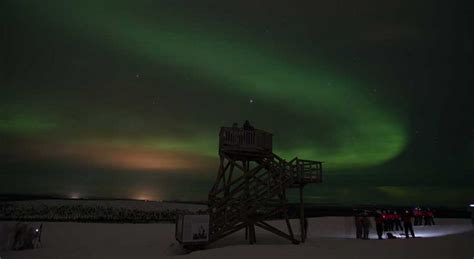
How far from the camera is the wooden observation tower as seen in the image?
19.3m

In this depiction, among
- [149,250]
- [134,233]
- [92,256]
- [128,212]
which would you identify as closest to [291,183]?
[149,250]

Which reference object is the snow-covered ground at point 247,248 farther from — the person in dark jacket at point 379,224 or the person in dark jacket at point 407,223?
the person in dark jacket at point 379,224

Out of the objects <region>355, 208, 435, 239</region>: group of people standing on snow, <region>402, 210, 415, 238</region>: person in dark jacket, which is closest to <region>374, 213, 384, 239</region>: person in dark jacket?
<region>355, 208, 435, 239</region>: group of people standing on snow

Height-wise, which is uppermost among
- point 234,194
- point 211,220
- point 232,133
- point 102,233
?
point 232,133

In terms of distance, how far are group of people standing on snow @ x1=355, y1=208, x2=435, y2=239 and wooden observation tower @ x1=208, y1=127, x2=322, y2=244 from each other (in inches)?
206

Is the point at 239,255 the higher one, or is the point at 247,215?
the point at 247,215

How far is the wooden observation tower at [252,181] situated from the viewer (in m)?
19.3

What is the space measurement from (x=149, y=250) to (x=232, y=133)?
8383 millimetres

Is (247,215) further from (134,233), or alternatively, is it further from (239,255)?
(134,233)

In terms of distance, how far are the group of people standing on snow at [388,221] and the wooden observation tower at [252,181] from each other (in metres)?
5.24

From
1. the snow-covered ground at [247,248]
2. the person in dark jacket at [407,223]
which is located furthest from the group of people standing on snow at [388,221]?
the snow-covered ground at [247,248]

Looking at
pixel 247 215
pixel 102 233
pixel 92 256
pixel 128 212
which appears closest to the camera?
pixel 92 256

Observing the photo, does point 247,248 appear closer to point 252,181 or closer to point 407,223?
point 252,181

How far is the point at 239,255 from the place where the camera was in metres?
14.6
